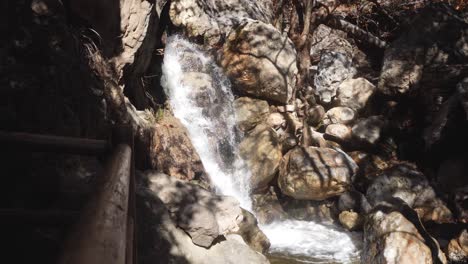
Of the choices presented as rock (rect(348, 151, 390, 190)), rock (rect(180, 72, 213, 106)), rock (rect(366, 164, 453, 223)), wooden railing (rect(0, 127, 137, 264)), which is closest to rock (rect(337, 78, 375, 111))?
rock (rect(348, 151, 390, 190))

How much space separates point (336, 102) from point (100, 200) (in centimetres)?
1145

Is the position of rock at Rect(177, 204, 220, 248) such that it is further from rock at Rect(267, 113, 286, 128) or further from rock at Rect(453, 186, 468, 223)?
rock at Rect(453, 186, 468, 223)

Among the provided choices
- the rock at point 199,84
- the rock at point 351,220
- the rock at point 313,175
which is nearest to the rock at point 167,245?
the rock at point 313,175

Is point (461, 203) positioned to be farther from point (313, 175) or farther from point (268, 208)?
point (268, 208)

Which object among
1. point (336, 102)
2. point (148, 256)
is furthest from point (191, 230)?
point (336, 102)

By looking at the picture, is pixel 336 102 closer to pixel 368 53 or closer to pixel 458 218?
pixel 368 53

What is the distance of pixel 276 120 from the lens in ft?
31.9

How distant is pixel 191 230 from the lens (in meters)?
4.48

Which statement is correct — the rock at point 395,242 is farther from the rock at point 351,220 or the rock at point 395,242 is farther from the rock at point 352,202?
the rock at point 352,202

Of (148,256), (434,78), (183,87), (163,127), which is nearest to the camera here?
(148,256)

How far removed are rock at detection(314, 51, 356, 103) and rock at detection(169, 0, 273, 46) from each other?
2622 millimetres

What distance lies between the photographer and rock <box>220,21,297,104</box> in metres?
9.53

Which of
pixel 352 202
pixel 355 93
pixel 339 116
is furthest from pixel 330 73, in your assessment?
pixel 352 202

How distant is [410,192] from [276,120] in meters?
3.82
